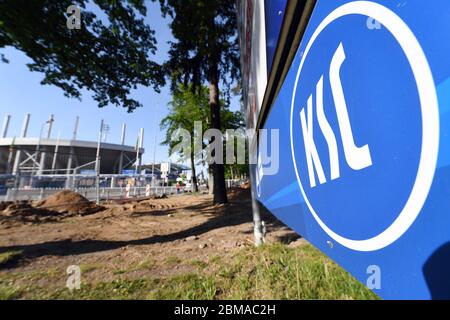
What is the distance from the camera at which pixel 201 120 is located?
20.5 meters

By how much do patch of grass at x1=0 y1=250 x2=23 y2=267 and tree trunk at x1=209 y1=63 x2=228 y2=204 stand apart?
25.5 ft

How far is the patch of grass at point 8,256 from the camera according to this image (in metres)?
3.65

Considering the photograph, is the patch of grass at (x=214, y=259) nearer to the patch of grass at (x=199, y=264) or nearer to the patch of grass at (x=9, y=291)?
the patch of grass at (x=199, y=264)

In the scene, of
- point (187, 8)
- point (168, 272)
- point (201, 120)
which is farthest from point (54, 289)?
point (201, 120)

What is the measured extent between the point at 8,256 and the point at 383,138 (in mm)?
5660

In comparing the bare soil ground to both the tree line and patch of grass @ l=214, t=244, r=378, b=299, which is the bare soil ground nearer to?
patch of grass @ l=214, t=244, r=378, b=299

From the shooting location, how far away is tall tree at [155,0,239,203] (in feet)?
20.7

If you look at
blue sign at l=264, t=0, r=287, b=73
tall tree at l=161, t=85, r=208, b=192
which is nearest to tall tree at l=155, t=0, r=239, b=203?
blue sign at l=264, t=0, r=287, b=73

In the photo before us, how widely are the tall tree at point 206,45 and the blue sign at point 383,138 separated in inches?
248

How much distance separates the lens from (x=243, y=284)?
256 centimetres

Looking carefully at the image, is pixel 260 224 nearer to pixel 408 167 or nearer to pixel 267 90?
pixel 267 90

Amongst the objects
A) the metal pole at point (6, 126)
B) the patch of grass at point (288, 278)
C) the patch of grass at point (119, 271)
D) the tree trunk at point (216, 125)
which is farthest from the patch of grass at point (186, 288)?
the metal pole at point (6, 126)

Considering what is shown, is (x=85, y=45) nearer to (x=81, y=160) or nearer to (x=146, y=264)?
(x=146, y=264)
